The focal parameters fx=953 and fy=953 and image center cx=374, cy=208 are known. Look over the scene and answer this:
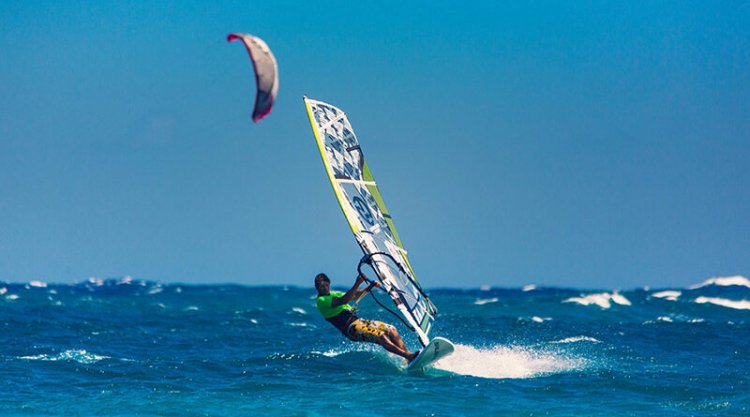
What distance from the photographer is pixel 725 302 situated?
2973cm

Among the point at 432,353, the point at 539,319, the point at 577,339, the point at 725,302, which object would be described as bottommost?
the point at 432,353

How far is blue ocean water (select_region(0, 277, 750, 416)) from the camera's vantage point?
36.2 ft

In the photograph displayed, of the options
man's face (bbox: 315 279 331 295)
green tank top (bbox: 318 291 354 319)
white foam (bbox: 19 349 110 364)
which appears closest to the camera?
man's face (bbox: 315 279 331 295)

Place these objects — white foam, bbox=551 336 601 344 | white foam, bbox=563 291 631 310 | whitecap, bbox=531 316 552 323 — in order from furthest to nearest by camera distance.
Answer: white foam, bbox=563 291 631 310 → whitecap, bbox=531 316 552 323 → white foam, bbox=551 336 601 344

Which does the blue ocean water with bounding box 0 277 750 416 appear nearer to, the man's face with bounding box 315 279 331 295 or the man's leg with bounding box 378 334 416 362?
the man's leg with bounding box 378 334 416 362

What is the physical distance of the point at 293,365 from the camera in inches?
555

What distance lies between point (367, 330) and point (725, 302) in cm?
1983

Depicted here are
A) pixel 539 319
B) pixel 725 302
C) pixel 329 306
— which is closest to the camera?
pixel 329 306

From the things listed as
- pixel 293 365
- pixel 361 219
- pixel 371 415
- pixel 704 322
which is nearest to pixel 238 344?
pixel 293 365

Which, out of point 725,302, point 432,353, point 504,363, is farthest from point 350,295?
point 725,302

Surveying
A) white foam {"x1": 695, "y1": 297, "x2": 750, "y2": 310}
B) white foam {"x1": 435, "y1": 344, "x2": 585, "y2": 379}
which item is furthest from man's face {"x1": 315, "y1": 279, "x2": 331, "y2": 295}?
white foam {"x1": 695, "y1": 297, "x2": 750, "y2": 310}

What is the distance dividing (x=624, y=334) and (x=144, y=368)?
34.6ft

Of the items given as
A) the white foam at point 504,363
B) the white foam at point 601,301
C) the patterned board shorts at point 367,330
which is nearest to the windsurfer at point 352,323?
the patterned board shorts at point 367,330

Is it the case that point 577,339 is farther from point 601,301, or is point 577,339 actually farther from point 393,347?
point 601,301
